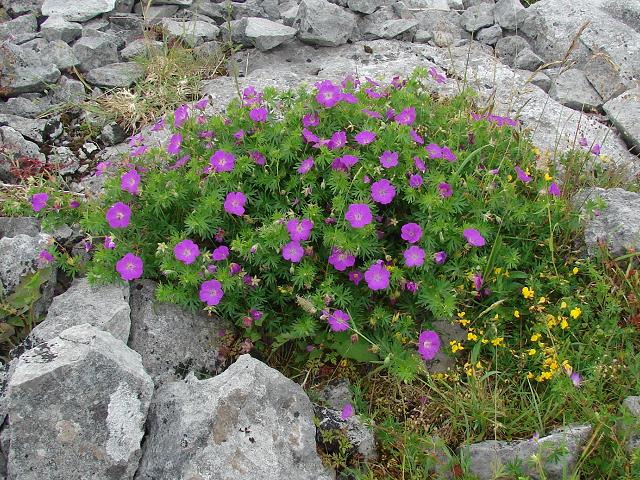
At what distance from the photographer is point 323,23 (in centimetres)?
587

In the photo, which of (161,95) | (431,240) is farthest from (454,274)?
(161,95)

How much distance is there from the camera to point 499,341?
348 centimetres

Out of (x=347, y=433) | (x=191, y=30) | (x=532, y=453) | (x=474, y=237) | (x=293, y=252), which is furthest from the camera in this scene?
(x=191, y=30)

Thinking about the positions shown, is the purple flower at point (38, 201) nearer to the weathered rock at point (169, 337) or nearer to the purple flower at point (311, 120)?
the weathered rock at point (169, 337)

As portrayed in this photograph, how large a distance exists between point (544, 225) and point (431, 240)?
871 mm

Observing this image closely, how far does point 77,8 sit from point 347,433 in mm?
4908

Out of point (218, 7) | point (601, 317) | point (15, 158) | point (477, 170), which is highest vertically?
point (477, 170)

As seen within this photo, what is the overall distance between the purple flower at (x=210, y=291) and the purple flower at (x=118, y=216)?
24.6 inches

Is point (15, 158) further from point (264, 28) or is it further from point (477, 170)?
point (477, 170)

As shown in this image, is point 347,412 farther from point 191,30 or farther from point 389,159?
point 191,30

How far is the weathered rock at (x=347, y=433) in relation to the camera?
315 cm

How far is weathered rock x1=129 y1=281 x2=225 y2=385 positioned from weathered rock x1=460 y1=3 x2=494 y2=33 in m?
4.36

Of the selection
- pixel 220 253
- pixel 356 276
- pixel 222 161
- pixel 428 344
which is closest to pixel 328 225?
pixel 356 276

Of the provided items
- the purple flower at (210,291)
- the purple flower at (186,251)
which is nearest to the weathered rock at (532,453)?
the purple flower at (210,291)
